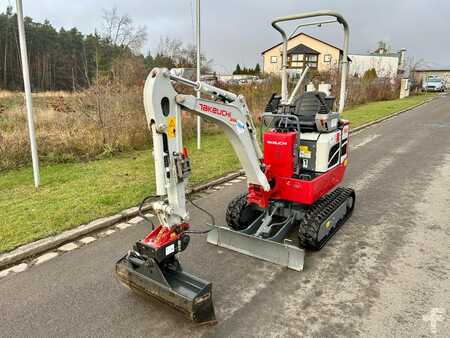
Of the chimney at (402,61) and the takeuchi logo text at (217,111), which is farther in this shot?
the chimney at (402,61)

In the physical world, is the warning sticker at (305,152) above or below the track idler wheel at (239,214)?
above

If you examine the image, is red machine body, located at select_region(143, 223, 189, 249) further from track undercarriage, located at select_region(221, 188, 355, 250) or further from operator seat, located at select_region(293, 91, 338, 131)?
operator seat, located at select_region(293, 91, 338, 131)

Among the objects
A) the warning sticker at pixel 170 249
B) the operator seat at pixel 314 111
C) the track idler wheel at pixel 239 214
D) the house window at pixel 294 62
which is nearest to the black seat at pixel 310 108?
the operator seat at pixel 314 111

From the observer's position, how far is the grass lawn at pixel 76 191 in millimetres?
4800

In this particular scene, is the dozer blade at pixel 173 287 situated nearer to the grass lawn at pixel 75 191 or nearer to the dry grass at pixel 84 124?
the grass lawn at pixel 75 191

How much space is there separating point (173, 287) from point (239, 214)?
6.27 feet

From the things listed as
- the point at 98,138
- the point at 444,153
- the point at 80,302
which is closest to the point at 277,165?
the point at 80,302

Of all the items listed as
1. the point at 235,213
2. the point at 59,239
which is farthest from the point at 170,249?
the point at 59,239

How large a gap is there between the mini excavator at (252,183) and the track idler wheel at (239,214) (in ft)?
0.04

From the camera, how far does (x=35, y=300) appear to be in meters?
3.41

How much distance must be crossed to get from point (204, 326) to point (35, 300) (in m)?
1.69

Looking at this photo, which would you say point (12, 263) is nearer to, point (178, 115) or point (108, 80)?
point (178, 115)

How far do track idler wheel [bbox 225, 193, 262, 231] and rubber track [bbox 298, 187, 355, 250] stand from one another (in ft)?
2.67

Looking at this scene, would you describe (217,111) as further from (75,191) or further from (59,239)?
(75,191)
